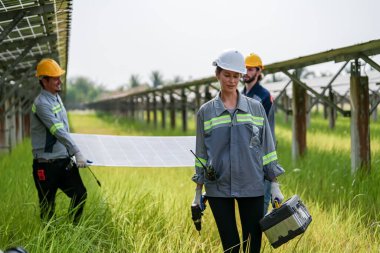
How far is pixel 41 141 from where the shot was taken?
12.3 feet

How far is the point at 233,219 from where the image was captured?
2.75m

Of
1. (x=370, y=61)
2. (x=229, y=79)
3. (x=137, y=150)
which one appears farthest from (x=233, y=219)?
(x=370, y=61)

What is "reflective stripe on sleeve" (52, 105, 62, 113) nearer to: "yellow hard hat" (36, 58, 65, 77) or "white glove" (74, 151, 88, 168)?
"yellow hard hat" (36, 58, 65, 77)

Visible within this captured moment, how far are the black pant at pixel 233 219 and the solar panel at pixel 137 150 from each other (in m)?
1.35

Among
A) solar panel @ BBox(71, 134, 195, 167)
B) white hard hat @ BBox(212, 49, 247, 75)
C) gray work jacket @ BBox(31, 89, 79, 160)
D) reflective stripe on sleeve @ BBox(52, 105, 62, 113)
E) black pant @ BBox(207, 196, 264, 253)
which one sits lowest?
black pant @ BBox(207, 196, 264, 253)

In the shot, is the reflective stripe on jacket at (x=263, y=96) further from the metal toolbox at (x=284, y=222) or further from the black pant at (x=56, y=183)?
the black pant at (x=56, y=183)

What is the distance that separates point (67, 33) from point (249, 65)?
2977 millimetres

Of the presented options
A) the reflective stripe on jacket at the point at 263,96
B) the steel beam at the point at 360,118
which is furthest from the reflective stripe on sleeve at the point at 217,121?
the steel beam at the point at 360,118

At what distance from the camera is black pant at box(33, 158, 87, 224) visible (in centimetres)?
372

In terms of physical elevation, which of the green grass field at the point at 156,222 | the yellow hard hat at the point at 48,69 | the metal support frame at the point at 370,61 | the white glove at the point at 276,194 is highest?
the metal support frame at the point at 370,61

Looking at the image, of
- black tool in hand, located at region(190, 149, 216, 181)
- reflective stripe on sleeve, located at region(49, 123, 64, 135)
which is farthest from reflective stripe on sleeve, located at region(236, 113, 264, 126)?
reflective stripe on sleeve, located at region(49, 123, 64, 135)

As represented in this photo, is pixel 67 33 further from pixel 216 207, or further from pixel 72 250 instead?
pixel 216 207

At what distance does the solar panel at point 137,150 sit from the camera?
13.5 ft

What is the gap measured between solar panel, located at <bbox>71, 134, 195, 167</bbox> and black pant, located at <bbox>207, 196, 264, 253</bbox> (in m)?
1.35
